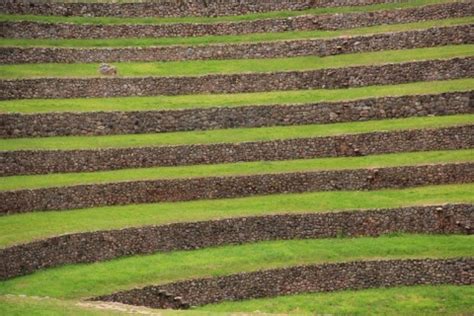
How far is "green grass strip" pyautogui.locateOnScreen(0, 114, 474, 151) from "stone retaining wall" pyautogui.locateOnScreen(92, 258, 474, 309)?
11.6 m

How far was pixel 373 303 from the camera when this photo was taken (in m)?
45.0

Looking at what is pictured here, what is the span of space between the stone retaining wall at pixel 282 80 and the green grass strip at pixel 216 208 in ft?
36.5

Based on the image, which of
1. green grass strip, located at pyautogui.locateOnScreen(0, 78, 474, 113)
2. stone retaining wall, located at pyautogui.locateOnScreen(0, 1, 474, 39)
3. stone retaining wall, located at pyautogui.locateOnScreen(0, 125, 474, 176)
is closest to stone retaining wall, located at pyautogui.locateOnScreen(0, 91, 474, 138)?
green grass strip, located at pyautogui.locateOnScreen(0, 78, 474, 113)

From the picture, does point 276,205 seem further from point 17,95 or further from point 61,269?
point 17,95

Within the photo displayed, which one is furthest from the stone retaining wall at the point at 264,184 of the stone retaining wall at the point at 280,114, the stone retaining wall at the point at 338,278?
the stone retaining wall at the point at 338,278

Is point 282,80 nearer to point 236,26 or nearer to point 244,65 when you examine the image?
point 244,65

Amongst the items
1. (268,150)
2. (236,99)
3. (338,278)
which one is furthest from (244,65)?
(338,278)

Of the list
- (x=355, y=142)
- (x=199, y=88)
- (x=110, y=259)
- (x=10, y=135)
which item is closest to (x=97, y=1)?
(x=199, y=88)

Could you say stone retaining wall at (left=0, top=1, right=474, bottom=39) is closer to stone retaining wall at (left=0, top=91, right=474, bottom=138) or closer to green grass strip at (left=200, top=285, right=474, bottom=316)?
stone retaining wall at (left=0, top=91, right=474, bottom=138)

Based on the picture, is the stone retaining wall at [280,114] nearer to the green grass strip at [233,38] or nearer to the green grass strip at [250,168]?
the green grass strip at [250,168]

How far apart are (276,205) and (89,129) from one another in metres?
11.4

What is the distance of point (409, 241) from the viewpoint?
48969mm

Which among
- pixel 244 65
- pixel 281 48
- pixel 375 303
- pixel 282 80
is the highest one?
pixel 281 48

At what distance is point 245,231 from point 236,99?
13.3 m
